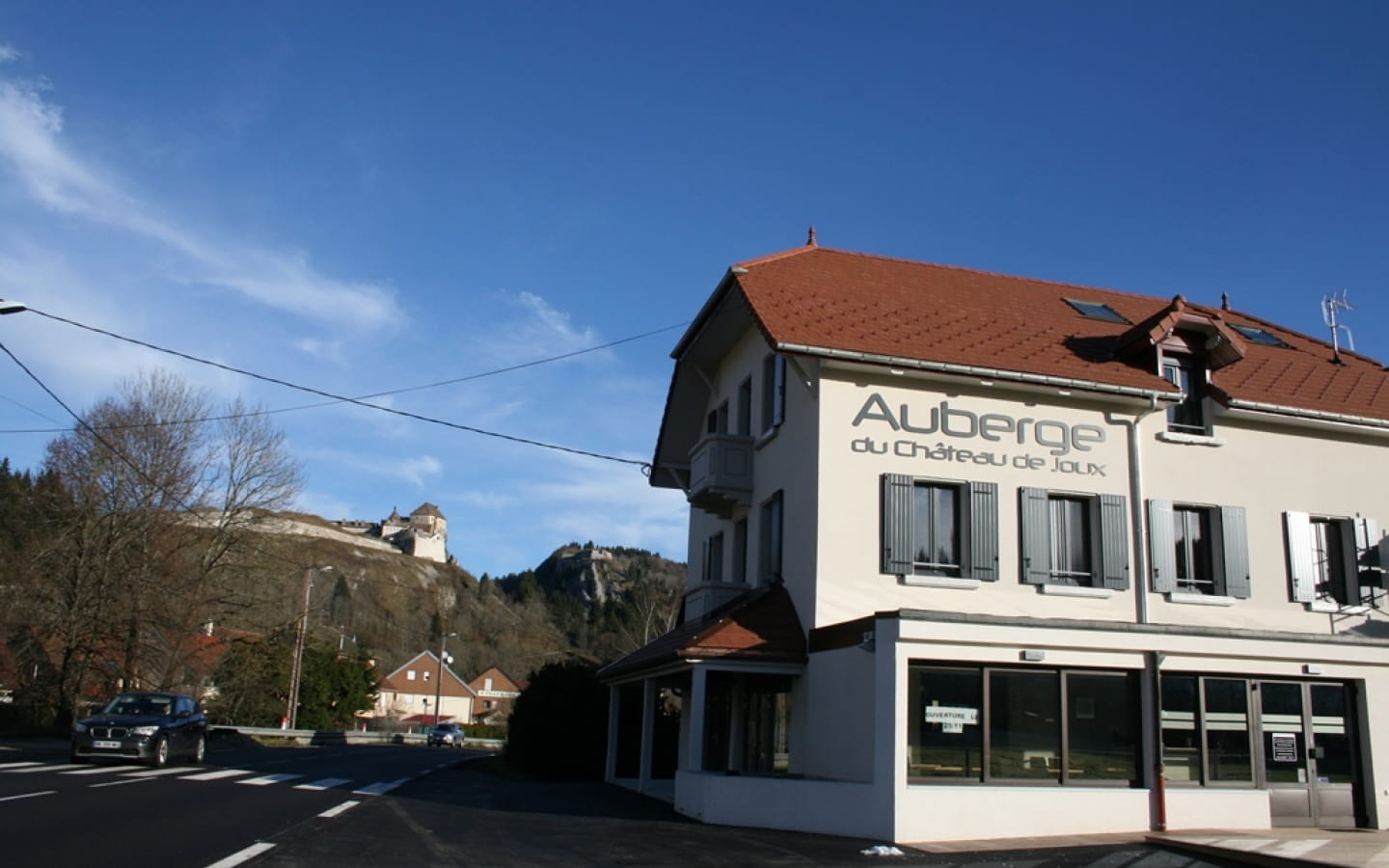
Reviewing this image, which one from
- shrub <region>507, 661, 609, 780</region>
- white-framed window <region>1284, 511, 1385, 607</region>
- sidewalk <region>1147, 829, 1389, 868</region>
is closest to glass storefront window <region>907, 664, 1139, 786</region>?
sidewalk <region>1147, 829, 1389, 868</region>

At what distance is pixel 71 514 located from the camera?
1409 inches

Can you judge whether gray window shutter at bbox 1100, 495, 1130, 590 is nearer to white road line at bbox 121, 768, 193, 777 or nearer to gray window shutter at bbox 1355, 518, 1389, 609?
gray window shutter at bbox 1355, 518, 1389, 609

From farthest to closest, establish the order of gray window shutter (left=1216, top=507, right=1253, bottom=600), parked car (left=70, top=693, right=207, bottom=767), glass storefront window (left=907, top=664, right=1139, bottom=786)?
parked car (left=70, top=693, right=207, bottom=767), gray window shutter (left=1216, top=507, right=1253, bottom=600), glass storefront window (left=907, top=664, right=1139, bottom=786)

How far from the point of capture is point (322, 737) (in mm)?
49969

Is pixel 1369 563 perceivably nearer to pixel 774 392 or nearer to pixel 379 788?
pixel 774 392

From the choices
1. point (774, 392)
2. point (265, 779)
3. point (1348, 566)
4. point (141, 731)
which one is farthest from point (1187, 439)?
point (141, 731)

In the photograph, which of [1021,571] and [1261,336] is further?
[1261,336]

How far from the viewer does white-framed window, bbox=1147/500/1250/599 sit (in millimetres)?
18219

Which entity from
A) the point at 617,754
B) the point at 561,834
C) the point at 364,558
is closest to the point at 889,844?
the point at 561,834

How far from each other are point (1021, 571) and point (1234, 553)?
4.09 meters

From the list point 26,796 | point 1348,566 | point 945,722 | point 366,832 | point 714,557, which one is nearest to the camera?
point 366,832

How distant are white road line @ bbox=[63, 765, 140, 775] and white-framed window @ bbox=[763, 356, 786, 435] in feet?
41.8

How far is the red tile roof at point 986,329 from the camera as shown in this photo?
1791 centimetres

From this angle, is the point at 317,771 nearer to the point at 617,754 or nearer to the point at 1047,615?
the point at 617,754
